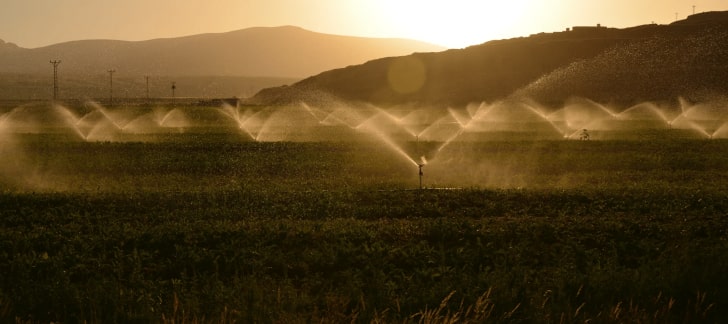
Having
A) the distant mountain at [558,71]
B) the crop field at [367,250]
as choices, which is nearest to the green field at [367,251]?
the crop field at [367,250]

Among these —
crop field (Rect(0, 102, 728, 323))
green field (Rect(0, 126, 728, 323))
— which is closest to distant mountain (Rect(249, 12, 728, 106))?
crop field (Rect(0, 102, 728, 323))

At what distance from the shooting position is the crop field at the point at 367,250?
8930 mm

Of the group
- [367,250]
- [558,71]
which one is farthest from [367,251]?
[558,71]

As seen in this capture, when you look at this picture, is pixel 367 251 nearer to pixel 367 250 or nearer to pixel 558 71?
pixel 367 250

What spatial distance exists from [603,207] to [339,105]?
85314 mm

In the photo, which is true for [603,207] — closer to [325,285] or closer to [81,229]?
[325,285]

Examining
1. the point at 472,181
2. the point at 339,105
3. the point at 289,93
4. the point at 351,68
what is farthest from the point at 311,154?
the point at 351,68

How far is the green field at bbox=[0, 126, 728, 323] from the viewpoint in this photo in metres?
8.94

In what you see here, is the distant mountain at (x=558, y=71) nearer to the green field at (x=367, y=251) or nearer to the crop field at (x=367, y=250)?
the crop field at (x=367, y=250)

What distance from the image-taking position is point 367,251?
471 inches

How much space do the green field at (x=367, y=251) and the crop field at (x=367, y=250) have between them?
0.04m

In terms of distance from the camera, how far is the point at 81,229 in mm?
14023

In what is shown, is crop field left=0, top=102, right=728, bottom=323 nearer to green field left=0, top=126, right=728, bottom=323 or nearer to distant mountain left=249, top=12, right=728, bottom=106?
green field left=0, top=126, right=728, bottom=323

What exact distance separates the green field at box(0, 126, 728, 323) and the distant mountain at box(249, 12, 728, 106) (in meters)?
73.8
